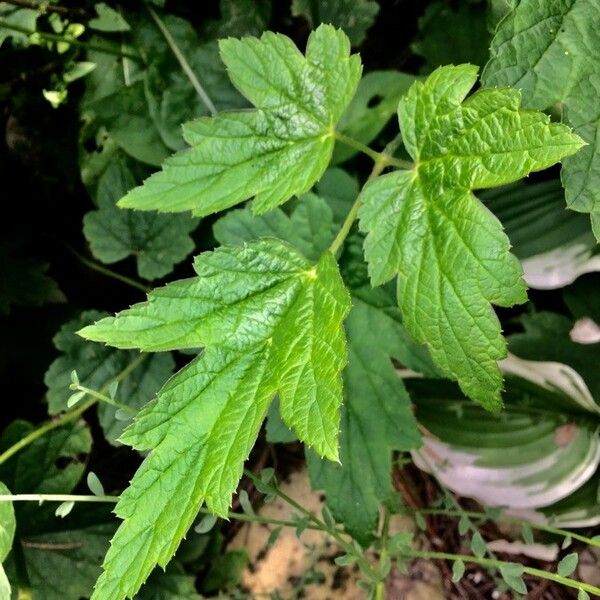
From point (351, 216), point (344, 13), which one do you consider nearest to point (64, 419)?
point (351, 216)

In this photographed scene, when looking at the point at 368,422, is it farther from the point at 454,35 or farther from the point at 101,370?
the point at 454,35

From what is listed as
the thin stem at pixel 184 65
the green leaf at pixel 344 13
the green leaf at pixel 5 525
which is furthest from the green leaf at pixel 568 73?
the green leaf at pixel 5 525

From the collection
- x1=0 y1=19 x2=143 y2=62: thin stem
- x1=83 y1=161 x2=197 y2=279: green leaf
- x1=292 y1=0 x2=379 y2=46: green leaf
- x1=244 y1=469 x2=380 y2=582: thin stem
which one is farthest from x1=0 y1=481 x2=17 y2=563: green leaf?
x1=292 y1=0 x2=379 y2=46: green leaf

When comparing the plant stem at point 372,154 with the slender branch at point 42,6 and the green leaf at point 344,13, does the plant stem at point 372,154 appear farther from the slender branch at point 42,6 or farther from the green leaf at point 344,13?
the slender branch at point 42,6

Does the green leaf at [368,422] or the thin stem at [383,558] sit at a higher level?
the green leaf at [368,422]

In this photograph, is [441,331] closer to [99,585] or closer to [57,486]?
[99,585]

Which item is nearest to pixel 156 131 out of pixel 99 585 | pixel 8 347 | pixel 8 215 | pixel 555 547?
pixel 8 215
